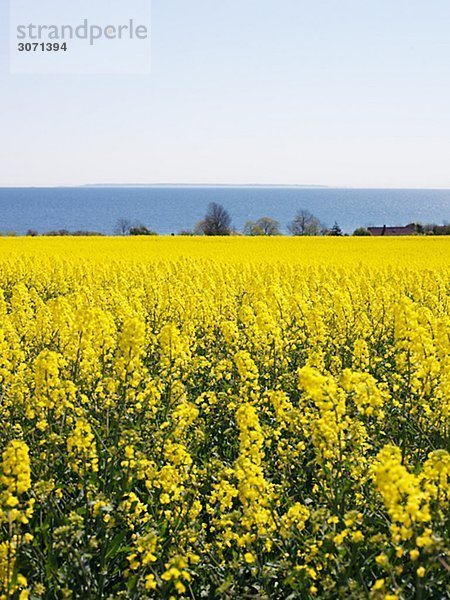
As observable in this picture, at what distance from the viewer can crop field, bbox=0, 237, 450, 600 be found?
3.53m

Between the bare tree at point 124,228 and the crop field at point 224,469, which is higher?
the bare tree at point 124,228

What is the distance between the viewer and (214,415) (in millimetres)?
6746

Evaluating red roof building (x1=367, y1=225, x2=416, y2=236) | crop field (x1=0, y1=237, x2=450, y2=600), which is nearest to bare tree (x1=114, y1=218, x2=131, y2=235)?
red roof building (x1=367, y1=225, x2=416, y2=236)

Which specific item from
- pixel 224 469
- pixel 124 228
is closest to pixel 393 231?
pixel 224 469

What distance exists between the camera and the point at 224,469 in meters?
4.23

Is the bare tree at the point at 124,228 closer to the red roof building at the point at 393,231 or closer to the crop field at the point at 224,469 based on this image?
the red roof building at the point at 393,231

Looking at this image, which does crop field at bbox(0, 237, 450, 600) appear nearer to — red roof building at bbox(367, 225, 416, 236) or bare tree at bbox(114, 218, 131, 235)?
red roof building at bbox(367, 225, 416, 236)

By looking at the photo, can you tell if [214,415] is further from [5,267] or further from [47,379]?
[5,267]

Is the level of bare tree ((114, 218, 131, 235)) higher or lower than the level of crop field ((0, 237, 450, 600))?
higher

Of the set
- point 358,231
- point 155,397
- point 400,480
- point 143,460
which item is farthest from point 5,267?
point 358,231

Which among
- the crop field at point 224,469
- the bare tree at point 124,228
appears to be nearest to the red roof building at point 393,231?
the bare tree at point 124,228

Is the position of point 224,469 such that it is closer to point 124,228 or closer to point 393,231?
point 393,231

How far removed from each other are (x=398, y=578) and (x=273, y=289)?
5288mm

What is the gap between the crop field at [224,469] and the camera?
353 centimetres
